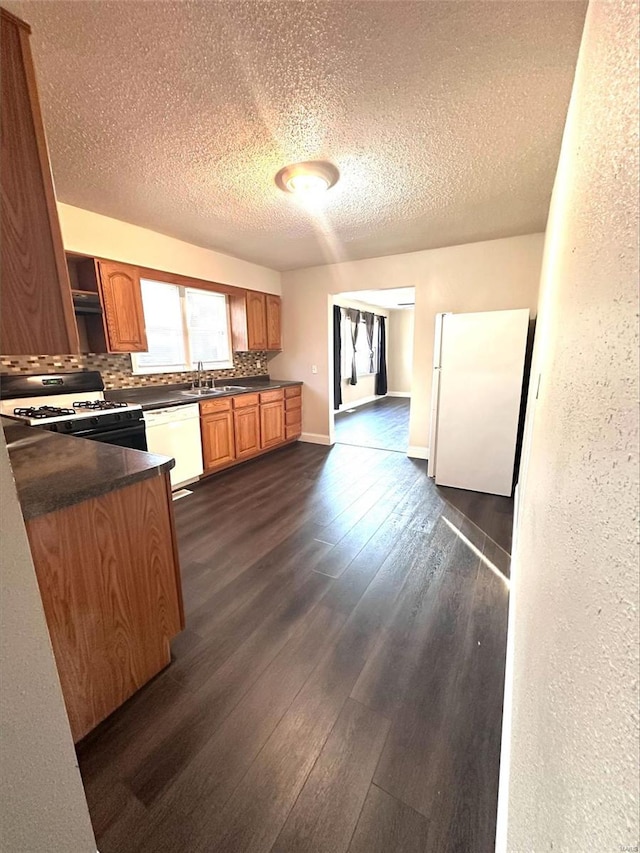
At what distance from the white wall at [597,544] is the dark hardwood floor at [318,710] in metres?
0.48

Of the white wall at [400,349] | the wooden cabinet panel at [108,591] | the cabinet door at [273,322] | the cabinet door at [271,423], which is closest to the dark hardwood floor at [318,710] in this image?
the wooden cabinet panel at [108,591]

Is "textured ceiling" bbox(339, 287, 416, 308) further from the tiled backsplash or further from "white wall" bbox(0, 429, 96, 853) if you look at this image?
"white wall" bbox(0, 429, 96, 853)

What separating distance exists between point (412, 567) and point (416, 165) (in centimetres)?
259

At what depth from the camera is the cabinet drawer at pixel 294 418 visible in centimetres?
490

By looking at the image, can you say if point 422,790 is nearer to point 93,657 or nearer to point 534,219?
point 93,657

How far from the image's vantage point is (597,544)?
1.35 feet

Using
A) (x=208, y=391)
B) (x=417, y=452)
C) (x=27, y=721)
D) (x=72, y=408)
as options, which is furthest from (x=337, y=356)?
(x=27, y=721)

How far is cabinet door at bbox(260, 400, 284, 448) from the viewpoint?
4.44 meters

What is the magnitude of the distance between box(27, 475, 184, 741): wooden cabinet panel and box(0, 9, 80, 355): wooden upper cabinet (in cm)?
59

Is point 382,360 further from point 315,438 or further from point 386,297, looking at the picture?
point 315,438

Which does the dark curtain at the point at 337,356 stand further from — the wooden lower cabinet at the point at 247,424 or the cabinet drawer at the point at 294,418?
the wooden lower cabinet at the point at 247,424

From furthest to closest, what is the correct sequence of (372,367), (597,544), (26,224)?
(372,367) < (26,224) < (597,544)

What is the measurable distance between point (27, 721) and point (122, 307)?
124 inches

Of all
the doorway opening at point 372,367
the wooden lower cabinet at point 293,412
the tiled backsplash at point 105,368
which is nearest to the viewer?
the tiled backsplash at point 105,368
